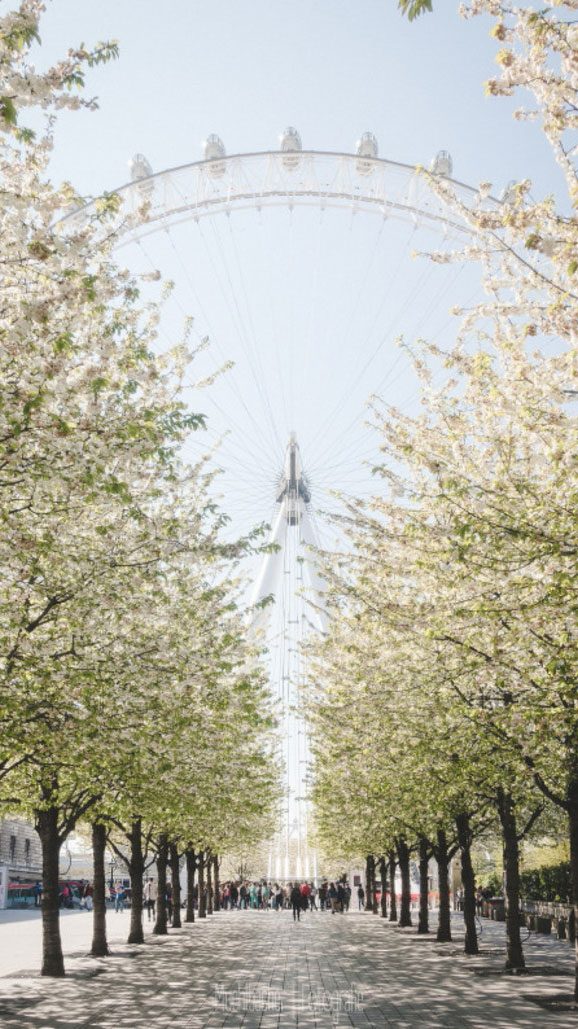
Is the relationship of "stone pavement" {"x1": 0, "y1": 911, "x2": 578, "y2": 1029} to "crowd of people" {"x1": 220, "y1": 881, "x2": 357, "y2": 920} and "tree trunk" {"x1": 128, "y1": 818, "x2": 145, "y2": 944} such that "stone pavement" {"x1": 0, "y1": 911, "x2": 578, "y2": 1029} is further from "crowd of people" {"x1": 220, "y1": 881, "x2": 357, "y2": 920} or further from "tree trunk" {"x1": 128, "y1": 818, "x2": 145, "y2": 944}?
"crowd of people" {"x1": 220, "y1": 881, "x2": 357, "y2": 920}

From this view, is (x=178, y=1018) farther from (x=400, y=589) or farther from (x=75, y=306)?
(x=75, y=306)

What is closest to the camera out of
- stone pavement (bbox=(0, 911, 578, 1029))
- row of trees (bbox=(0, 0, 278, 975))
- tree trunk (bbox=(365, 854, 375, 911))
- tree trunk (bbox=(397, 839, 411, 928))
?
row of trees (bbox=(0, 0, 278, 975))

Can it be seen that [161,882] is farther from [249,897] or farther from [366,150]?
[249,897]

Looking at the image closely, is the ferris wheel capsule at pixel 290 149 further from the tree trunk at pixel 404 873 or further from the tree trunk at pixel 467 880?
the tree trunk at pixel 404 873

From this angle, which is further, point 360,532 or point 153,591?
point 360,532

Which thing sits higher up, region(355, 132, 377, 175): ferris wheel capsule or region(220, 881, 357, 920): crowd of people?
region(355, 132, 377, 175): ferris wheel capsule

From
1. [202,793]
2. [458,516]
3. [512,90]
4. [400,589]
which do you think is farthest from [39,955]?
[512,90]

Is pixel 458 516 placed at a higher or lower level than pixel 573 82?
lower

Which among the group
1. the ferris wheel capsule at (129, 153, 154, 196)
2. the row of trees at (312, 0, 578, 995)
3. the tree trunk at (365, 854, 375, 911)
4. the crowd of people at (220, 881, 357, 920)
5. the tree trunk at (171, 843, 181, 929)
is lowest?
the crowd of people at (220, 881, 357, 920)

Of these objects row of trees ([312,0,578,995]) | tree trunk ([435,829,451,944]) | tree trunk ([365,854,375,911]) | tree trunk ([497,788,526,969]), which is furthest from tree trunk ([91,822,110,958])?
tree trunk ([365,854,375,911])
